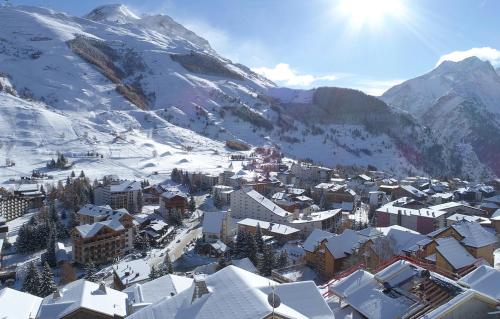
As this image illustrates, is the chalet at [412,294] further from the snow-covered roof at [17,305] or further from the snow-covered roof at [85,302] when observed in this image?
the snow-covered roof at [17,305]

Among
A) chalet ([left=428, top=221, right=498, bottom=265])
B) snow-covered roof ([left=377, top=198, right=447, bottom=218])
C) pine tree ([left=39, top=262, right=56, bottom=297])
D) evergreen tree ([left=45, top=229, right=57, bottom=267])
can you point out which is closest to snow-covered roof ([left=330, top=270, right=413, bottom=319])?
chalet ([left=428, top=221, right=498, bottom=265])

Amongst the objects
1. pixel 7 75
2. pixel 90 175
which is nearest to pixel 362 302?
pixel 90 175

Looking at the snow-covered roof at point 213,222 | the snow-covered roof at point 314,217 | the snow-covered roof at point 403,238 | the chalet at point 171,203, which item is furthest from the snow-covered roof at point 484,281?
the chalet at point 171,203

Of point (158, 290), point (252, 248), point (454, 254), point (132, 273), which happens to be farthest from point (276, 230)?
point (158, 290)

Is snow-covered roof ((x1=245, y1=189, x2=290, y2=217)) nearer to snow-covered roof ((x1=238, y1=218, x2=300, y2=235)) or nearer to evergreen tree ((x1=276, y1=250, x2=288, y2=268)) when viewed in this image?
snow-covered roof ((x1=238, y1=218, x2=300, y2=235))

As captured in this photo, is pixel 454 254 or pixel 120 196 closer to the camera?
pixel 454 254

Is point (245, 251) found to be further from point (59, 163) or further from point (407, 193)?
point (59, 163)
